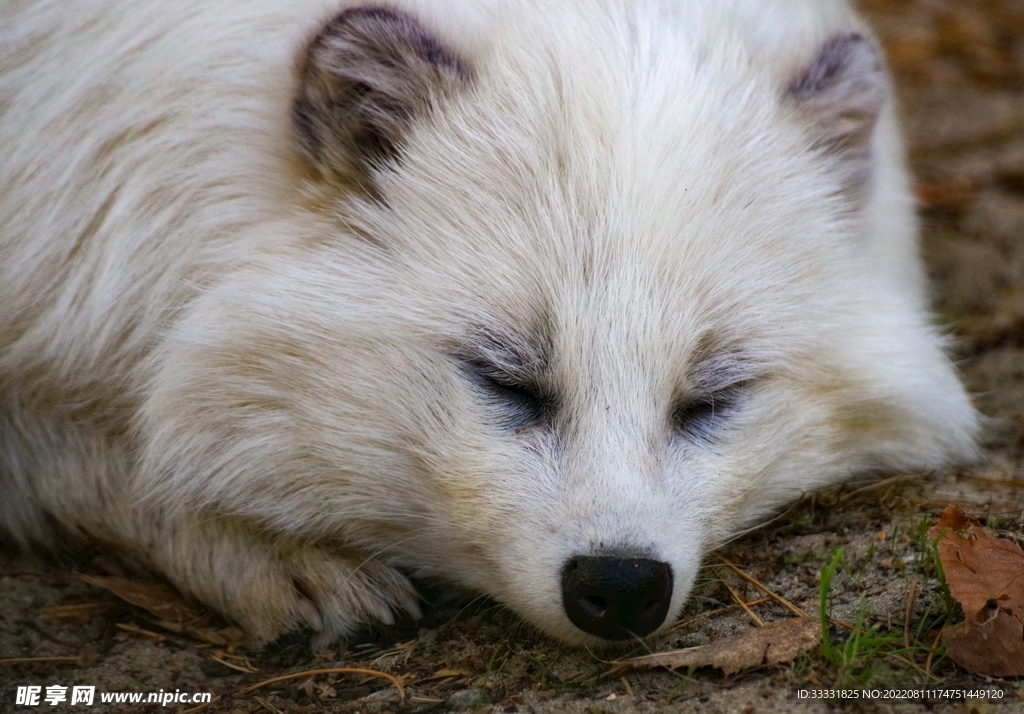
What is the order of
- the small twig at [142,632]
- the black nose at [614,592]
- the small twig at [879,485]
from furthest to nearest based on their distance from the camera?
1. the small twig at [879,485]
2. the small twig at [142,632]
3. the black nose at [614,592]

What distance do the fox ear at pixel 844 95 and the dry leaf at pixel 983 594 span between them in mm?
1215

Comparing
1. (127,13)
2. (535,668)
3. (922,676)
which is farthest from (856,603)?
(127,13)

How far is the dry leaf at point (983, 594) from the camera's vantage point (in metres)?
2.67

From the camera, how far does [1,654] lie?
A: 3170 mm

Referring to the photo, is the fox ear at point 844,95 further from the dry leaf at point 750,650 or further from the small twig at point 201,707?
the small twig at point 201,707

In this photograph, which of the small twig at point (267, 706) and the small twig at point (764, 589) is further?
the small twig at point (764, 589)

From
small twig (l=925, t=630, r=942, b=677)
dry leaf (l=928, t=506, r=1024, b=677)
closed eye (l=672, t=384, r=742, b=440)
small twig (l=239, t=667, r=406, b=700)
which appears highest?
closed eye (l=672, t=384, r=742, b=440)

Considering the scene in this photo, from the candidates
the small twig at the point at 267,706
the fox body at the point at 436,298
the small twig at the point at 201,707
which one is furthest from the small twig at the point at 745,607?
the small twig at the point at 201,707

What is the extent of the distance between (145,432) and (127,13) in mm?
1330

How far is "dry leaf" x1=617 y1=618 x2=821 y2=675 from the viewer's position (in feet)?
9.11

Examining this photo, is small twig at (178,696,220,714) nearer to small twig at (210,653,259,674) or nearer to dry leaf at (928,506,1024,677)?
small twig at (210,653,259,674)

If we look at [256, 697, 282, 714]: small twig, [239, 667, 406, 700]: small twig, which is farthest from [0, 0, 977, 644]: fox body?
→ [256, 697, 282, 714]: small twig

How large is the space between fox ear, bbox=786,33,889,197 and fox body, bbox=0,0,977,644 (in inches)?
0.4

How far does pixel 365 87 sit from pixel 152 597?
1.74m
